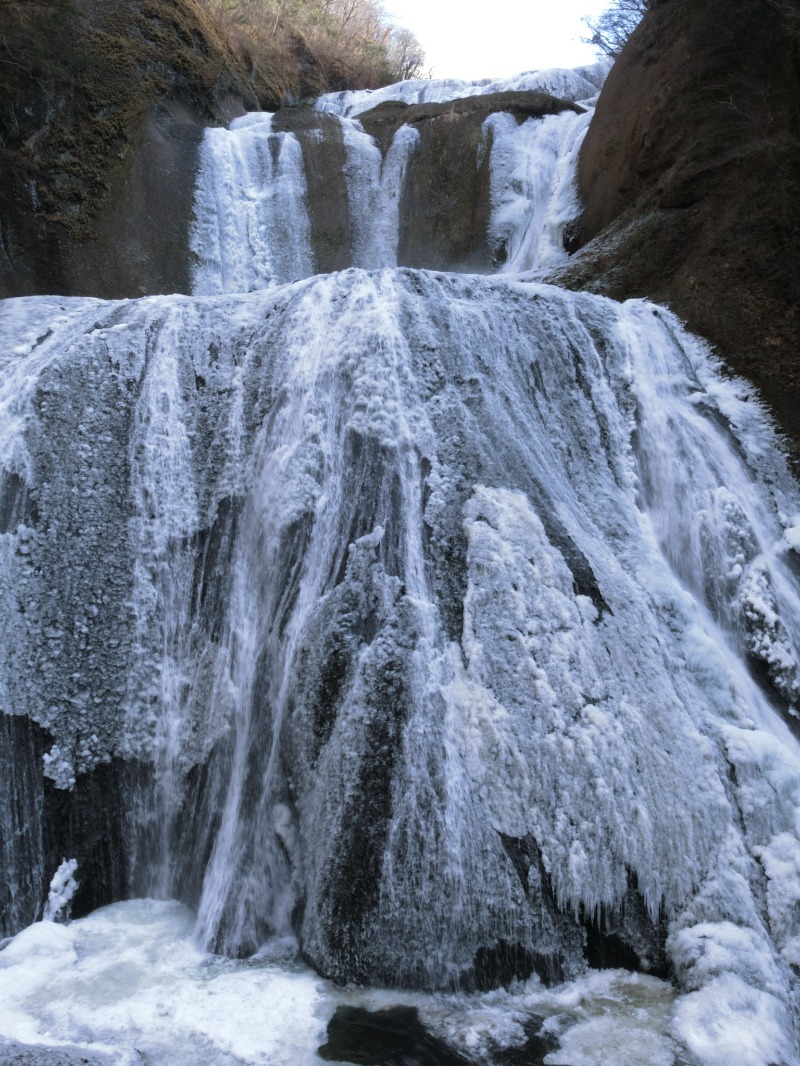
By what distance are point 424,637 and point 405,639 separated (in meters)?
0.09

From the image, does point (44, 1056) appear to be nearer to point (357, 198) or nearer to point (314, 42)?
point (357, 198)

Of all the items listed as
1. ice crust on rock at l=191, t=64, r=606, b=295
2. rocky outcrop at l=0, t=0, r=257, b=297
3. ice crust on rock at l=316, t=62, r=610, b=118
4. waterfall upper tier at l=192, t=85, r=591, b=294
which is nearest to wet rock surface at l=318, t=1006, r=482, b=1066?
ice crust on rock at l=191, t=64, r=606, b=295

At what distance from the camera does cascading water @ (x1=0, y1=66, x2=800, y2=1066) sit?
3023mm

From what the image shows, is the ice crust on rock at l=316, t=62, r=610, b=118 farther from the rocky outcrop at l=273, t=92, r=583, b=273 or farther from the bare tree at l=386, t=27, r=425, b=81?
the bare tree at l=386, t=27, r=425, b=81

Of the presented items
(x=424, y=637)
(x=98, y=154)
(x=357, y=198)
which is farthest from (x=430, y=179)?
(x=424, y=637)

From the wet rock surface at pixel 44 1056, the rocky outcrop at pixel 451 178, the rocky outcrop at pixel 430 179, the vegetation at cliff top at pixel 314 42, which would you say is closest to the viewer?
the wet rock surface at pixel 44 1056

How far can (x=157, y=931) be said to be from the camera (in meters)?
3.32

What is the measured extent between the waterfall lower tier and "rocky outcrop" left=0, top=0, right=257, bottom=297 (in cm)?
396

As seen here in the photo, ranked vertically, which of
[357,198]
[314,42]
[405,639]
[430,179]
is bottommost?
[405,639]

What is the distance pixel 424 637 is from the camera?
3516mm

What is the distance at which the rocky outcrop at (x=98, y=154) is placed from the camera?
849 centimetres

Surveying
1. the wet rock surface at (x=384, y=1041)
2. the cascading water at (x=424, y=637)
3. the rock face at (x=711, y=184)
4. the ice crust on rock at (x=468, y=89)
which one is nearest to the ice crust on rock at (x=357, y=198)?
the rock face at (x=711, y=184)

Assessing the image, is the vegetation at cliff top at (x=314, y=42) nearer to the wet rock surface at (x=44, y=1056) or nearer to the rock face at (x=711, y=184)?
the rock face at (x=711, y=184)

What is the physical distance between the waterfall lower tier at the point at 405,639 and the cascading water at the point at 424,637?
0.05ft
